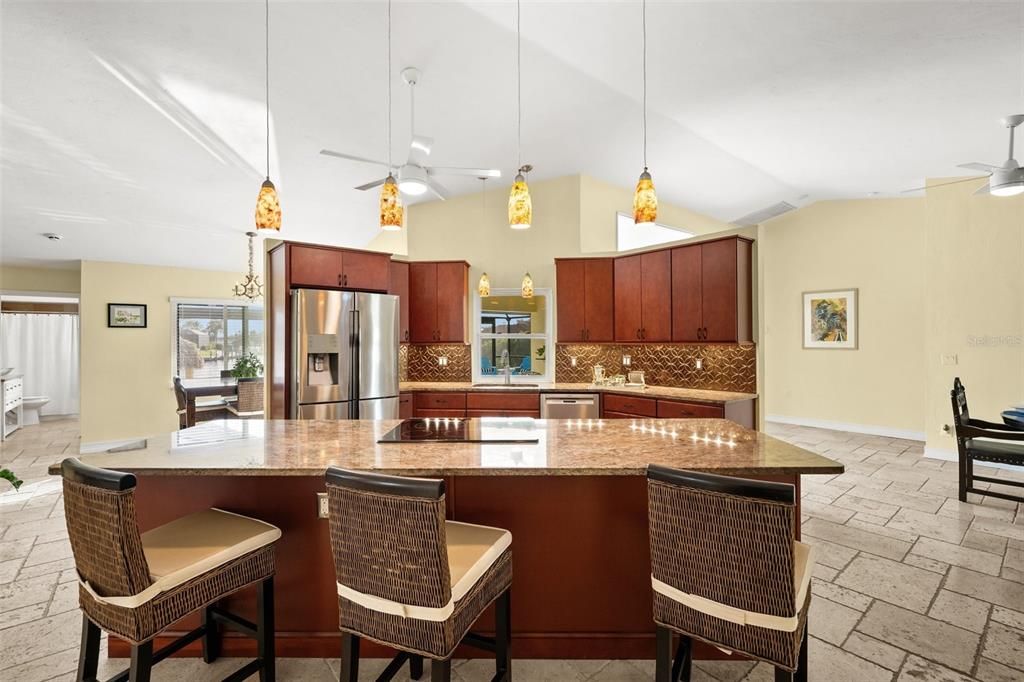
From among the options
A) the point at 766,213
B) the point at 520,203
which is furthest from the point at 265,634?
the point at 766,213

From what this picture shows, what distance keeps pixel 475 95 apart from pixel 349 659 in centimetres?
383

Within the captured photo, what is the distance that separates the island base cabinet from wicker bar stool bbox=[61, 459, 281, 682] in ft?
0.79

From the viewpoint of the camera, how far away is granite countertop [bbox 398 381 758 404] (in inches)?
173

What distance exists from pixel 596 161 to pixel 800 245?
180 inches

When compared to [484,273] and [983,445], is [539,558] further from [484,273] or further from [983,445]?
[484,273]

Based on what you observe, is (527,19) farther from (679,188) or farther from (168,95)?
(679,188)

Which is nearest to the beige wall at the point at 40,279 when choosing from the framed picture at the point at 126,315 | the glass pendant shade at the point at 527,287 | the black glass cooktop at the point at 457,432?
the framed picture at the point at 126,315

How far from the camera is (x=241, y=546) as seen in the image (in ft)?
5.54

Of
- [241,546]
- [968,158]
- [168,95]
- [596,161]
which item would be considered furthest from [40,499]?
[968,158]

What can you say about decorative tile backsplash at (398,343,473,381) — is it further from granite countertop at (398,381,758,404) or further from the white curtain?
the white curtain

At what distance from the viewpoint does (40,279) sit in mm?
7230

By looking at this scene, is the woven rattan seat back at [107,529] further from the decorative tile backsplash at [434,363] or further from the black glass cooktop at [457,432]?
the decorative tile backsplash at [434,363]

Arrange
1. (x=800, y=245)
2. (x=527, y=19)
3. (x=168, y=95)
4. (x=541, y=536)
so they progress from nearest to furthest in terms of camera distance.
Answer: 1. (x=541, y=536)
2. (x=527, y=19)
3. (x=168, y=95)
4. (x=800, y=245)

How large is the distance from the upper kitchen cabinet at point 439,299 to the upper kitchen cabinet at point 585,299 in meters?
1.21
